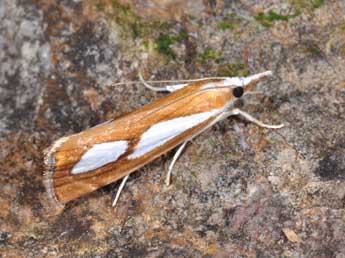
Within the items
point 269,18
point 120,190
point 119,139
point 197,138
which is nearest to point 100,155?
point 119,139

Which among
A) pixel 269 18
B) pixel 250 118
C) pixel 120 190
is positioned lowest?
pixel 120 190

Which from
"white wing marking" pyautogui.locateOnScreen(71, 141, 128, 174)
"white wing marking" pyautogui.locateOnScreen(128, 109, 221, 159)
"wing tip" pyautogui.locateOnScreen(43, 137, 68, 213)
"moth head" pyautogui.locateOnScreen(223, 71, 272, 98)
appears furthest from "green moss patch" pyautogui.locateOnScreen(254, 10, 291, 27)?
"wing tip" pyautogui.locateOnScreen(43, 137, 68, 213)

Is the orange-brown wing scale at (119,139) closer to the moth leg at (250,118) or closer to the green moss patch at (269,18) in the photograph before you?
the moth leg at (250,118)

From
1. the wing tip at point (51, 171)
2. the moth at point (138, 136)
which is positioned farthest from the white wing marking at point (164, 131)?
the wing tip at point (51, 171)

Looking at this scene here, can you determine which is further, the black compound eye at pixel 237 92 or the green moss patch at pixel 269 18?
the green moss patch at pixel 269 18

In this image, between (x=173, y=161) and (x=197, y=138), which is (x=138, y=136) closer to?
(x=173, y=161)

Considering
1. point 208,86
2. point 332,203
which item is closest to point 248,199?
point 332,203
